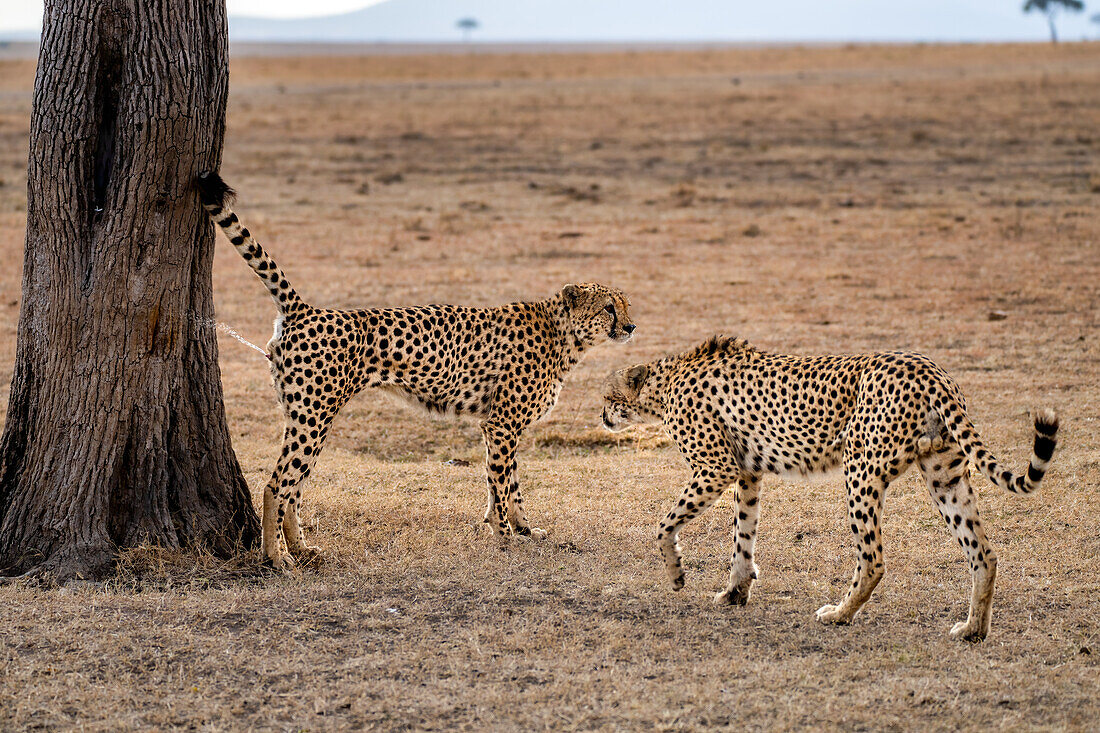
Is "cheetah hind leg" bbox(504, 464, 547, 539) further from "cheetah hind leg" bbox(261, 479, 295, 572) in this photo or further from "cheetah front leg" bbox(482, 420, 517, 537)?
"cheetah hind leg" bbox(261, 479, 295, 572)

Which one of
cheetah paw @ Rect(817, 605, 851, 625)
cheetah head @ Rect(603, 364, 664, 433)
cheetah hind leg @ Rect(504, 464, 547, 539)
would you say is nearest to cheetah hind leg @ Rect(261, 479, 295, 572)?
cheetah hind leg @ Rect(504, 464, 547, 539)

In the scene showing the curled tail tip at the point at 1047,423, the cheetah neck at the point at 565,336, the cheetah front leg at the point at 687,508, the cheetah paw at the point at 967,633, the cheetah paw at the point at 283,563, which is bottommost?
the cheetah paw at the point at 283,563

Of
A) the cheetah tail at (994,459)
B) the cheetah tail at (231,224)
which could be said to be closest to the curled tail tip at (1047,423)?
the cheetah tail at (994,459)

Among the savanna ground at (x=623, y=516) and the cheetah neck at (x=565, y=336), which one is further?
the cheetah neck at (x=565, y=336)

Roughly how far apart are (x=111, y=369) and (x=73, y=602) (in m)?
1.14

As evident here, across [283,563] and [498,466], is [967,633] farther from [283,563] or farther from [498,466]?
[283,563]

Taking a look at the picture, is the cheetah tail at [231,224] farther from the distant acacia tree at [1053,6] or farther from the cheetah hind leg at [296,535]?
the distant acacia tree at [1053,6]

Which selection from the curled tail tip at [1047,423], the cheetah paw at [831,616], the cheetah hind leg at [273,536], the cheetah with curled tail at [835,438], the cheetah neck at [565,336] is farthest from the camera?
the cheetah neck at [565,336]

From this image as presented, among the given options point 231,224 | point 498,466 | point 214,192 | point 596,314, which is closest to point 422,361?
point 498,466

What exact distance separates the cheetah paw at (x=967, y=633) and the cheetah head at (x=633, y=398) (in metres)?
1.91

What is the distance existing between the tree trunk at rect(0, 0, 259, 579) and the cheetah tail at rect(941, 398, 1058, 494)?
377 centimetres

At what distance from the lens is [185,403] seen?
634 cm

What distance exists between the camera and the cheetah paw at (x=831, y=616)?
5.62m

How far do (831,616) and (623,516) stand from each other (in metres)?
1.92
